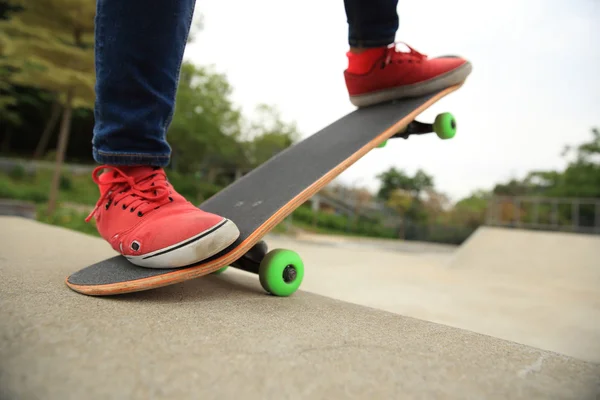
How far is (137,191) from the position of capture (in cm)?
99

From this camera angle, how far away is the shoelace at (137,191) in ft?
3.21

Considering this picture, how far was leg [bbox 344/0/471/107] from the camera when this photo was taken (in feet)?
4.93

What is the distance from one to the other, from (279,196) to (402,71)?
0.78 metres

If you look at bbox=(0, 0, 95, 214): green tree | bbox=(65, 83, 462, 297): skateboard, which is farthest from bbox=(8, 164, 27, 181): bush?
bbox=(65, 83, 462, 297): skateboard

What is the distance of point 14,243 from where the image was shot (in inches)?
66.6

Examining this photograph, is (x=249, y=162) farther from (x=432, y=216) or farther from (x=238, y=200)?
(x=238, y=200)

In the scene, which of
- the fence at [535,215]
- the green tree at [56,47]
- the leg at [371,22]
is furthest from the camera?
the fence at [535,215]

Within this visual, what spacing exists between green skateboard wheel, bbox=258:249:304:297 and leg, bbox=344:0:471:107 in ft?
2.84

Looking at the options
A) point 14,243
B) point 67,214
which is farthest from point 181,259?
point 67,214

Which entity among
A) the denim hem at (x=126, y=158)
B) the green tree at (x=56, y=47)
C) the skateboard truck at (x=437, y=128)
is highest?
the green tree at (x=56, y=47)

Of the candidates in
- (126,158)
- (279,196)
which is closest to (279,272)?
(279,196)

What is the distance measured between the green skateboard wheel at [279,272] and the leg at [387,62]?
2.84 feet

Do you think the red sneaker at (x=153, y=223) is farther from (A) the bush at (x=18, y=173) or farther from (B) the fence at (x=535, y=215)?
(A) the bush at (x=18, y=173)

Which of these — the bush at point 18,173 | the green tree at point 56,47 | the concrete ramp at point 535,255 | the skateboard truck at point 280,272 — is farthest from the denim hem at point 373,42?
the bush at point 18,173
